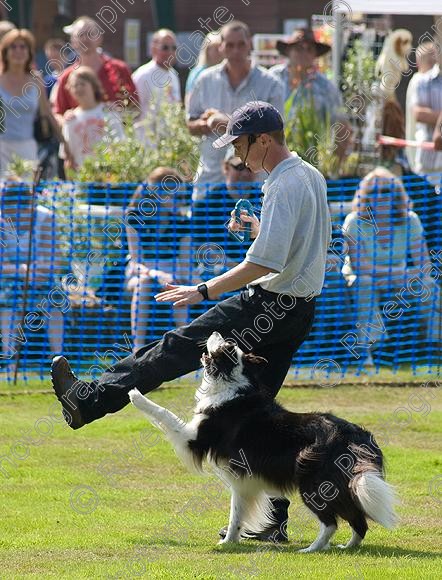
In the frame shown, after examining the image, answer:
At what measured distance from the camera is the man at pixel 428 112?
12.8 metres

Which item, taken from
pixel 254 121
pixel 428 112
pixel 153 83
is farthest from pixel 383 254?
pixel 254 121

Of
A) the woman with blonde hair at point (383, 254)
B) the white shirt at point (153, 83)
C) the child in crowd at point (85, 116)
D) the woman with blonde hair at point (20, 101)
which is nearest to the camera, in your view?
the woman with blonde hair at point (383, 254)

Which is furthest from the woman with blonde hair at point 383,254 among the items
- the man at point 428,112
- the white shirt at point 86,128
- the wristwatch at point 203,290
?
the wristwatch at point 203,290

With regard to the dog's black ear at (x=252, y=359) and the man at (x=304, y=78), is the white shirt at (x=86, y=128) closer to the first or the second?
the man at (x=304, y=78)

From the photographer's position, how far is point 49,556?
17.9ft

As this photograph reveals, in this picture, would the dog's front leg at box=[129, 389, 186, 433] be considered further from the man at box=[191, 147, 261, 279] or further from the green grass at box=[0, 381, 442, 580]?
the man at box=[191, 147, 261, 279]

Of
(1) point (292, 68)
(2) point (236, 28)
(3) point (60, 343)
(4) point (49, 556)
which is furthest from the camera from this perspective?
(1) point (292, 68)

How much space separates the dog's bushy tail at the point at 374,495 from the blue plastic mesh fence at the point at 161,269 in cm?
470

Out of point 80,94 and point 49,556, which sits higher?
point 80,94

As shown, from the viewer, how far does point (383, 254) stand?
34.0 ft

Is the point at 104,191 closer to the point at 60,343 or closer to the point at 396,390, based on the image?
the point at 60,343

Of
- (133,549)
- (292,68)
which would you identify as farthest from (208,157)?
(133,549)

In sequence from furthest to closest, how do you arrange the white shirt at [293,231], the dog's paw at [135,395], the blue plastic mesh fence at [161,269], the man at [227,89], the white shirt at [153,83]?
the white shirt at [153,83] → the man at [227,89] → the blue plastic mesh fence at [161,269] → the dog's paw at [135,395] → the white shirt at [293,231]

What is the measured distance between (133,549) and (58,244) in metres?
5.07
